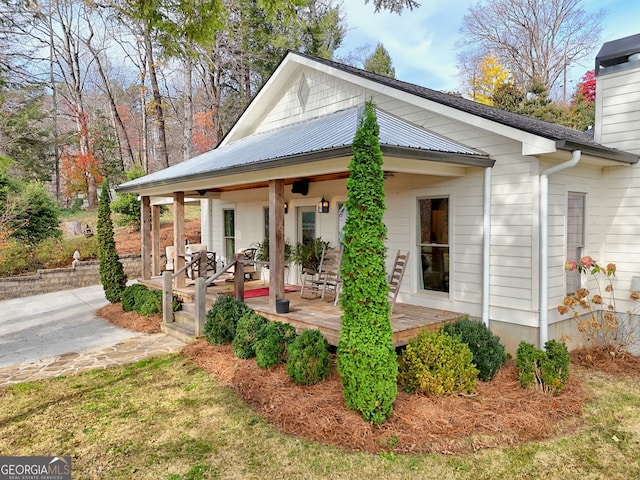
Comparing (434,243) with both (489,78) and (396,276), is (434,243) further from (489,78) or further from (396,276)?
(489,78)

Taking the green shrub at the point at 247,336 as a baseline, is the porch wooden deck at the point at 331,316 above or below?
above

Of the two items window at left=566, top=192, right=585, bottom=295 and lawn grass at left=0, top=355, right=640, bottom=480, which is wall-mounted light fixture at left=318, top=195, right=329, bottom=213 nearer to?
window at left=566, top=192, right=585, bottom=295

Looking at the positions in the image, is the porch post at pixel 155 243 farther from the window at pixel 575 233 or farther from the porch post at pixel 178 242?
the window at pixel 575 233

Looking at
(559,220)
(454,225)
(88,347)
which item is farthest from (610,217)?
(88,347)

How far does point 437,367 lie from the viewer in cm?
448

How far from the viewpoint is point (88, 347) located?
697 cm

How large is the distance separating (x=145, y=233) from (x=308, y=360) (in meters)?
7.66

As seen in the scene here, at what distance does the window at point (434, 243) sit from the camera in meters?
6.60

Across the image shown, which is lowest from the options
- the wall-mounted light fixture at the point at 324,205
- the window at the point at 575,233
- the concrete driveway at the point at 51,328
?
the concrete driveway at the point at 51,328

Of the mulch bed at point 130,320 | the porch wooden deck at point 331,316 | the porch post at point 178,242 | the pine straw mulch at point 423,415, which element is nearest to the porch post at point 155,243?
the mulch bed at point 130,320

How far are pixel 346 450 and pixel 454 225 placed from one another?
393 centimetres

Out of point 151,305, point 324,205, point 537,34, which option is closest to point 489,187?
point 324,205

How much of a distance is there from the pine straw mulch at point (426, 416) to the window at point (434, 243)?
2.06 m

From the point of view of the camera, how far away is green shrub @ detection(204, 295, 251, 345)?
6367 millimetres
